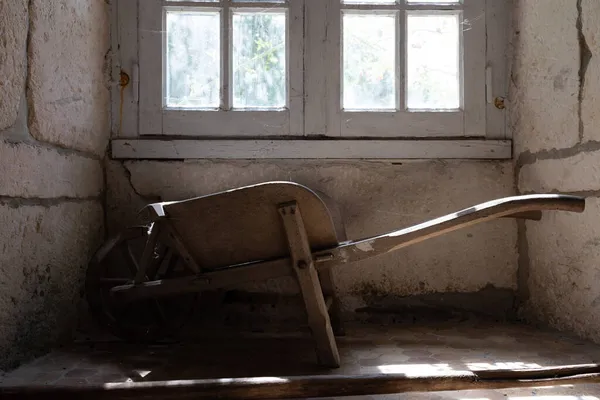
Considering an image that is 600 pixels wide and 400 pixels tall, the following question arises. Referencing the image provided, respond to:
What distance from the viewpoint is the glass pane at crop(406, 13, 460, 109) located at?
2863 mm

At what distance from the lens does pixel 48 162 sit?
7.27ft

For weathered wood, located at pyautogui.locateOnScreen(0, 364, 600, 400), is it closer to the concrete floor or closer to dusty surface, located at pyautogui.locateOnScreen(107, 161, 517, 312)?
the concrete floor

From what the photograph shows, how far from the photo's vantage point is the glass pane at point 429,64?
2863 mm

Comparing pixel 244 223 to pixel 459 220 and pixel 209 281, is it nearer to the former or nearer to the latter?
pixel 209 281

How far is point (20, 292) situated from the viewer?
6.73ft

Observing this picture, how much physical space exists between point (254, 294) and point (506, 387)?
1446 mm

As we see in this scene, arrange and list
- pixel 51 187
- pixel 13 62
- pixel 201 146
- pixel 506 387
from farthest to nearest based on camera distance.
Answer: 1. pixel 201 146
2. pixel 51 187
3. pixel 13 62
4. pixel 506 387

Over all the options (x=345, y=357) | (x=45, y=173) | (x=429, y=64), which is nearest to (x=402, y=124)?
(x=429, y=64)

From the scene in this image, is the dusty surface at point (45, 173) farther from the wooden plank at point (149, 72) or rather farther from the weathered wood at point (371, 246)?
the weathered wood at point (371, 246)

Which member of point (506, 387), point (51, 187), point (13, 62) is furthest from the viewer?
point (51, 187)


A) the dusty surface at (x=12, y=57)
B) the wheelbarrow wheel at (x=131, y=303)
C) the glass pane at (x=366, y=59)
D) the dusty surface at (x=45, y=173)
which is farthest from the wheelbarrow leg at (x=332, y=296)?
the dusty surface at (x=12, y=57)

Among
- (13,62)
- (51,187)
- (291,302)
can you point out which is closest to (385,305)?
(291,302)

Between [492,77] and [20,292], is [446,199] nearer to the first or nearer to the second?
[492,77]

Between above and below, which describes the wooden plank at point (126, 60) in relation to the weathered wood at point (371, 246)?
above
